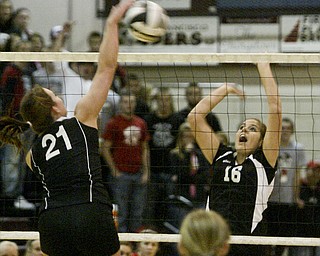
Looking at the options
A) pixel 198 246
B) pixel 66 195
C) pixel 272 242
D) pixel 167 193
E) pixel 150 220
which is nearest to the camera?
pixel 198 246

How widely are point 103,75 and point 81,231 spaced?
2.88 ft

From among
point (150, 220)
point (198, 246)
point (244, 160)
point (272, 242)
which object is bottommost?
point (150, 220)

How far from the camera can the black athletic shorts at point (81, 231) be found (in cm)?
464

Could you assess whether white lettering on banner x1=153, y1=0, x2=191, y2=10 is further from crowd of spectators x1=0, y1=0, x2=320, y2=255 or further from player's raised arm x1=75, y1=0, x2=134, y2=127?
player's raised arm x1=75, y1=0, x2=134, y2=127

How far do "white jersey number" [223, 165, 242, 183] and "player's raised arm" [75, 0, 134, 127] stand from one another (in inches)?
67.2

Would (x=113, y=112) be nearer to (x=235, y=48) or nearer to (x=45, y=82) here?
(x=45, y=82)

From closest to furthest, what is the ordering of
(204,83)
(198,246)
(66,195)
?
1. (198,246)
2. (66,195)
3. (204,83)

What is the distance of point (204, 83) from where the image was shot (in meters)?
9.91

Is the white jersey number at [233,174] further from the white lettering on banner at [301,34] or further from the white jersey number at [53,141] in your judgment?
the white lettering on banner at [301,34]

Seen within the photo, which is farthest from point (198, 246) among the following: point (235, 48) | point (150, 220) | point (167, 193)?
point (235, 48)

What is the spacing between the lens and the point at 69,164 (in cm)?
471

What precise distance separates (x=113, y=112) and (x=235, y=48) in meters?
2.50

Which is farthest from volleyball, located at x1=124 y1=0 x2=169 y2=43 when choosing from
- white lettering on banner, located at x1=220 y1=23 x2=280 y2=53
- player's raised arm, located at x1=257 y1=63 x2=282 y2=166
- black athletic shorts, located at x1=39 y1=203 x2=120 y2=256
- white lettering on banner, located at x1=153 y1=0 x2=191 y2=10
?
white lettering on banner, located at x1=153 y1=0 x2=191 y2=10

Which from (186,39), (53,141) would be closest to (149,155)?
(186,39)
